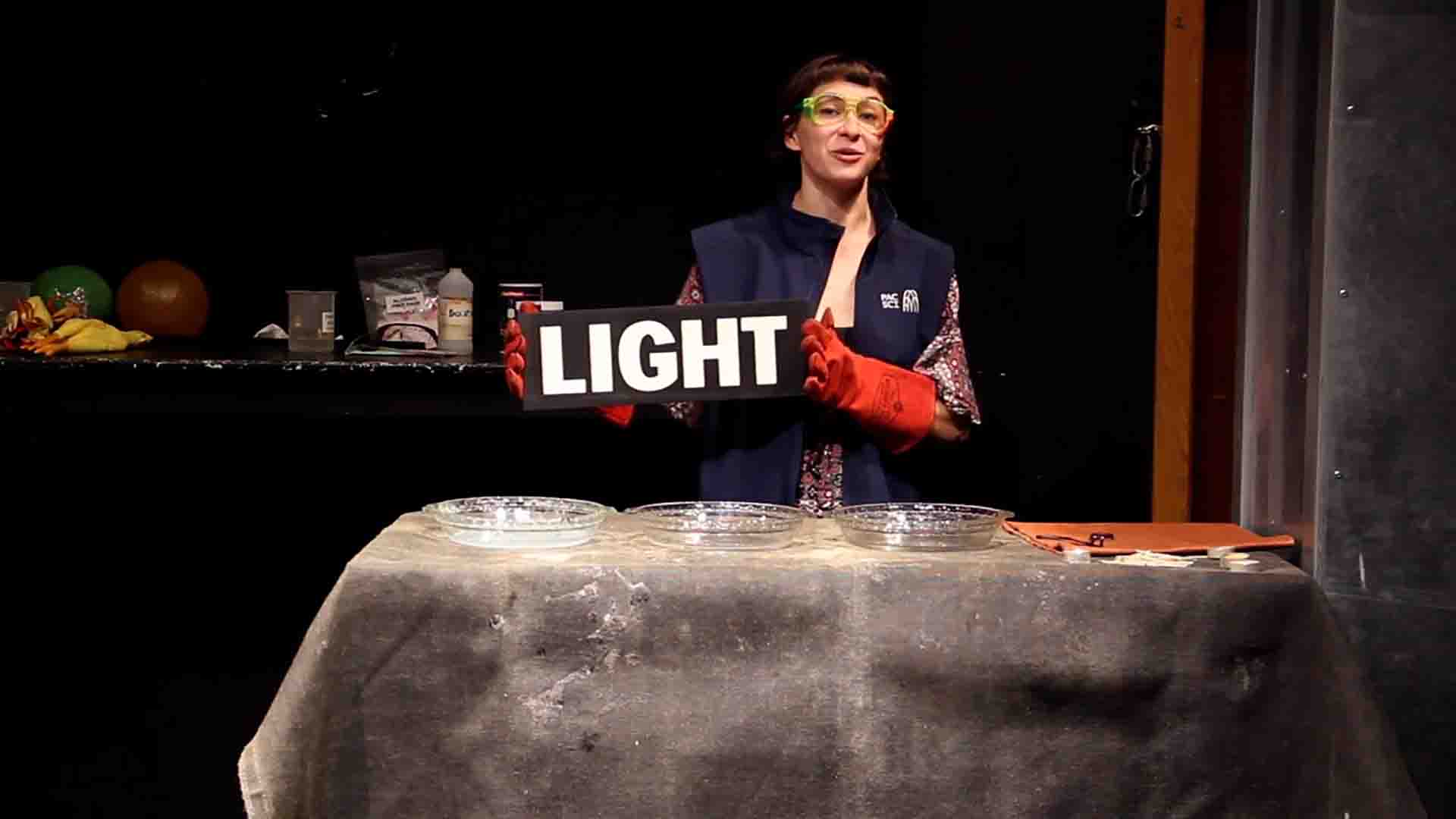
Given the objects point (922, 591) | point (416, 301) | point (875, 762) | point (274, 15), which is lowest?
point (875, 762)

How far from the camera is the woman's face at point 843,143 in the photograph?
2682 millimetres

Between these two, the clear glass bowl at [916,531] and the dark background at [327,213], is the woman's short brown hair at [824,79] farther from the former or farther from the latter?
the dark background at [327,213]

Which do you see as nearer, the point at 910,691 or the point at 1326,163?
the point at 910,691

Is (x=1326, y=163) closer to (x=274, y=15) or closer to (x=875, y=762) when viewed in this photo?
(x=875, y=762)

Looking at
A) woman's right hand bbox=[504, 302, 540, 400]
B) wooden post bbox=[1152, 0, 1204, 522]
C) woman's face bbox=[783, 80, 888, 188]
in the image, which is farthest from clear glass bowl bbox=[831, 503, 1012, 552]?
wooden post bbox=[1152, 0, 1204, 522]

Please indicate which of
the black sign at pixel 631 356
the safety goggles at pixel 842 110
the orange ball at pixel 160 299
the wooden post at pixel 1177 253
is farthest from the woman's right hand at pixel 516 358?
the orange ball at pixel 160 299

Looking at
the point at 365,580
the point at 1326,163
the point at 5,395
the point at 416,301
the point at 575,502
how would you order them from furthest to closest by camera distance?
the point at 416,301 < the point at 5,395 < the point at 575,502 < the point at 1326,163 < the point at 365,580

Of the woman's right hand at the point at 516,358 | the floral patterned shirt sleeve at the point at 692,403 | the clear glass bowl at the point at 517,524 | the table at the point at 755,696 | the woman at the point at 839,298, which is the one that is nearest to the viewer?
the table at the point at 755,696

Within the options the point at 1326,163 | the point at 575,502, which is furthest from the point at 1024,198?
the point at 575,502

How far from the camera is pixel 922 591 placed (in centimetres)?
196

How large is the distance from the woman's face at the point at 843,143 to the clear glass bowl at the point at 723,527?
72 cm

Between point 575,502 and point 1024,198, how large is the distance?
5.84ft

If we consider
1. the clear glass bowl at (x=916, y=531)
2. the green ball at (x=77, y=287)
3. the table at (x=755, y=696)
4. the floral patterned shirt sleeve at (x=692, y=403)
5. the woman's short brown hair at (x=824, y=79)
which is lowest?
the table at (x=755, y=696)

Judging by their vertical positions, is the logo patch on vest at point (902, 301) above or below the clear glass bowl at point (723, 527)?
above
